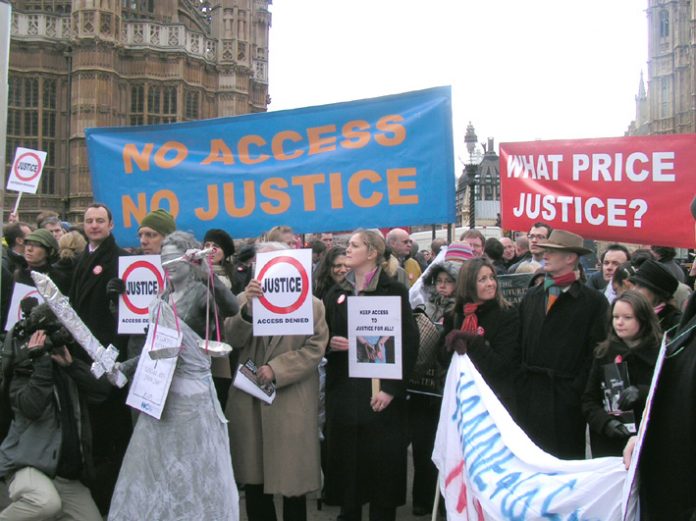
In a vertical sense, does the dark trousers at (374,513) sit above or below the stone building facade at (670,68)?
below

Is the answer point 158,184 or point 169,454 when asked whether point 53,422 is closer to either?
point 169,454

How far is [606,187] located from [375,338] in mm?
2347

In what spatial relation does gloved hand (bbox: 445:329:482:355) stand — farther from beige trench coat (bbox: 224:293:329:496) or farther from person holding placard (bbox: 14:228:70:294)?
person holding placard (bbox: 14:228:70:294)

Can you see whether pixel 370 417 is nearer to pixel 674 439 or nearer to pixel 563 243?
pixel 563 243

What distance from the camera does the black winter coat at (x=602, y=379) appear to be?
371 cm

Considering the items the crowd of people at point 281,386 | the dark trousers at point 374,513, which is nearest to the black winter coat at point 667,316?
the crowd of people at point 281,386

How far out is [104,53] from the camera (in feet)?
93.6

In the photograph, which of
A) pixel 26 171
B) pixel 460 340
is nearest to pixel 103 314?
pixel 460 340

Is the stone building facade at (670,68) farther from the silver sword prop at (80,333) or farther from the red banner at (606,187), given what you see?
the silver sword prop at (80,333)

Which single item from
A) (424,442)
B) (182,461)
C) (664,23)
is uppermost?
(664,23)

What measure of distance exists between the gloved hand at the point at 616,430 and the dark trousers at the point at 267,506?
5.96 ft

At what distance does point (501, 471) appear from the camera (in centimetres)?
309

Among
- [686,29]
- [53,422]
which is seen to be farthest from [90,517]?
[686,29]

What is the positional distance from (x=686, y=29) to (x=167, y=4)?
67.3 metres
